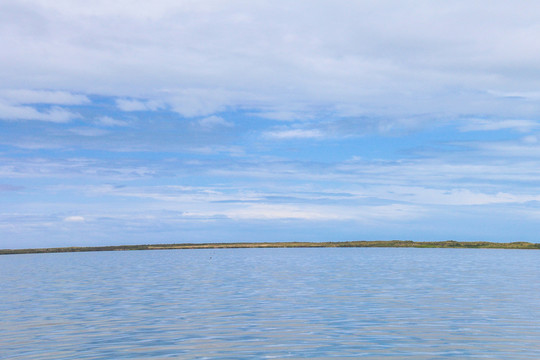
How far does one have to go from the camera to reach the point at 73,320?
31.3m

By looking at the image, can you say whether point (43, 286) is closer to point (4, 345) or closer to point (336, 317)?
point (4, 345)

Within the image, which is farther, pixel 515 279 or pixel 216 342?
pixel 515 279

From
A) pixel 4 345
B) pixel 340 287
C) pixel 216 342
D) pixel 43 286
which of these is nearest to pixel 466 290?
pixel 340 287

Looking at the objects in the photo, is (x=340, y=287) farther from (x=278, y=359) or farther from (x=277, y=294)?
(x=278, y=359)

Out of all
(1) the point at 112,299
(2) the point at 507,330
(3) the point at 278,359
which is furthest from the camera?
(1) the point at 112,299

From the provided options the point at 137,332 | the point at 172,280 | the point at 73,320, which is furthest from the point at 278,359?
the point at 172,280

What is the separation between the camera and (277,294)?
1687 inches

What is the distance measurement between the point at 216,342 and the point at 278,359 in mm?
4446

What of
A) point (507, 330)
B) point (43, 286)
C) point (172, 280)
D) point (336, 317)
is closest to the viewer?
point (507, 330)

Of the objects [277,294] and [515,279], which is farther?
[515,279]

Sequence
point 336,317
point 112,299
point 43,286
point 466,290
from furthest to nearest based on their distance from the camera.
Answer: point 43,286 → point 466,290 → point 112,299 → point 336,317

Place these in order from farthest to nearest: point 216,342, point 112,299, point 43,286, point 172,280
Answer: point 172,280 → point 43,286 → point 112,299 → point 216,342

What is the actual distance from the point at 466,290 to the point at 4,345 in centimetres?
3476

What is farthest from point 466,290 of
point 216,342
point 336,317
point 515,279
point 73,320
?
point 73,320
